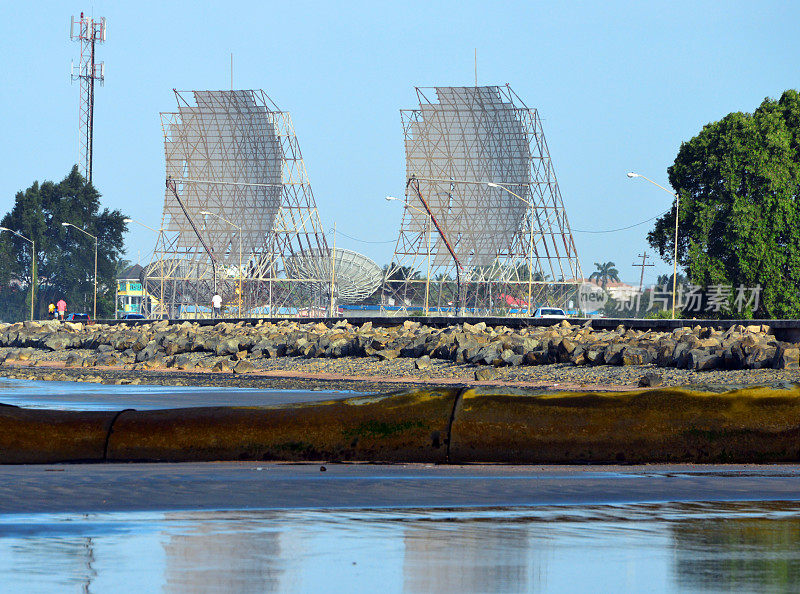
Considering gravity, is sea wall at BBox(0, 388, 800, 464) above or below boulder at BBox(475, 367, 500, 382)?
above

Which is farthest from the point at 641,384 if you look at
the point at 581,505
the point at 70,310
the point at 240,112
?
the point at 70,310

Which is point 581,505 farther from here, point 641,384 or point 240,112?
point 240,112

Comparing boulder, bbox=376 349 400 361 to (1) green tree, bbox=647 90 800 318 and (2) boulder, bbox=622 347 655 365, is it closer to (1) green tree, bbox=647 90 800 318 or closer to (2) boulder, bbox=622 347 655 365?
(2) boulder, bbox=622 347 655 365

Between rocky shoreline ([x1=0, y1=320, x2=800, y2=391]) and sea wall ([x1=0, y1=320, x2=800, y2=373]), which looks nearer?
rocky shoreline ([x1=0, y1=320, x2=800, y2=391])

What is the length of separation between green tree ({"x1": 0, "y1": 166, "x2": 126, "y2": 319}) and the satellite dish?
76.4 ft

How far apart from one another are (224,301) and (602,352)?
80333 millimetres

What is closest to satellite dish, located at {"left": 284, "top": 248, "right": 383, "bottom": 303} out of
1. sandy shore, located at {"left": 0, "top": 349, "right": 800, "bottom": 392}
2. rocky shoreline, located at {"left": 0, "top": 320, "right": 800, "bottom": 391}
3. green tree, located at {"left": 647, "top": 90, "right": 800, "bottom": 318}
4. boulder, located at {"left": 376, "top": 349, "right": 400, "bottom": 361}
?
green tree, located at {"left": 647, "top": 90, "right": 800, "bottom": 318}

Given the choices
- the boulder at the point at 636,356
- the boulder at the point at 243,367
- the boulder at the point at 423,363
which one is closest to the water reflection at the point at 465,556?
the boulder at the point at 636,356

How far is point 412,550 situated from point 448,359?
3162 centimetres

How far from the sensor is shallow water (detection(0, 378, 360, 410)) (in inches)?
798

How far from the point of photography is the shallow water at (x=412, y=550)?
4.99 m

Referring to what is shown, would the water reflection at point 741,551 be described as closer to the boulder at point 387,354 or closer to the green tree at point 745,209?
the boulder at point 387,354

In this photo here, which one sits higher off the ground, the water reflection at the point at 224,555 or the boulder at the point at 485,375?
the water reflection at the point at 224,555

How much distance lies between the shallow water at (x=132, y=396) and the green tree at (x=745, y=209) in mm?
47689
